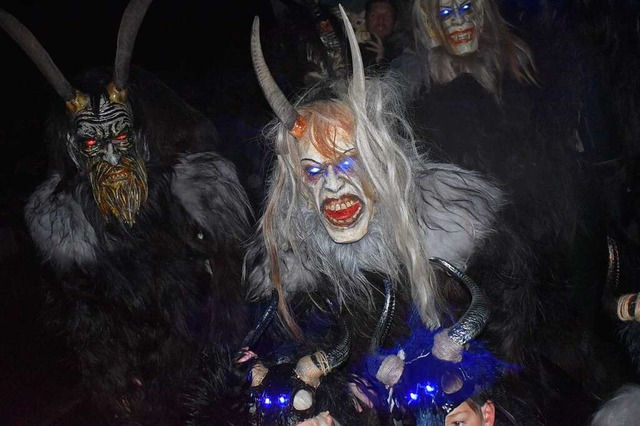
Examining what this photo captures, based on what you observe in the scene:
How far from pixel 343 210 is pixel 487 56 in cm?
114

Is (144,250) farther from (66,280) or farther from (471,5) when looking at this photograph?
(471,5)

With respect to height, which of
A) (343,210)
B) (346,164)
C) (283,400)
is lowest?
(283,400)

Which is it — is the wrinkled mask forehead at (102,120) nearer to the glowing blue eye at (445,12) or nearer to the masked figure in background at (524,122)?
the masked figure in background at (524,122)

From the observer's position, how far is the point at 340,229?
1951mm

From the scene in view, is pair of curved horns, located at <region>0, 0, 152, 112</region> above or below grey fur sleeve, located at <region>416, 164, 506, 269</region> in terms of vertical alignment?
above

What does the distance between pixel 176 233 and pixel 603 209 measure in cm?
165

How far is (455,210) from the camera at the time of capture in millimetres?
2002

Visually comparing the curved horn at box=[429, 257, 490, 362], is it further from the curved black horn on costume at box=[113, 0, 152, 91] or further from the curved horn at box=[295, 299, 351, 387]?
the curved black horn on costume at box=[113, 0, 152, 91]

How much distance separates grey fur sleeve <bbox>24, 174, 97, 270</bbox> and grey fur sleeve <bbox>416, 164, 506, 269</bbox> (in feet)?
4.30

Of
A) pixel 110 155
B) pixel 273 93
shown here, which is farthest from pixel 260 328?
pixel 110 155

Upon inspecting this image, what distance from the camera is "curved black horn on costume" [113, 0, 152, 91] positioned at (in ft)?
7.55

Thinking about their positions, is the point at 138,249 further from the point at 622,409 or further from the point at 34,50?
the point at 622,409

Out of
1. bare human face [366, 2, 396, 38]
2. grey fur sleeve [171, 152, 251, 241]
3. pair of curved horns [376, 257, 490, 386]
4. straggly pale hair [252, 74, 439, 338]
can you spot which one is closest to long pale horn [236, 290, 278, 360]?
straggly pale hair [252, 74, 439, 338]

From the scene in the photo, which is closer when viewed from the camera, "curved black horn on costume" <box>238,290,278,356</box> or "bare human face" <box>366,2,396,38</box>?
"curved black horn on costume" <box>238,290,278,356</box>
